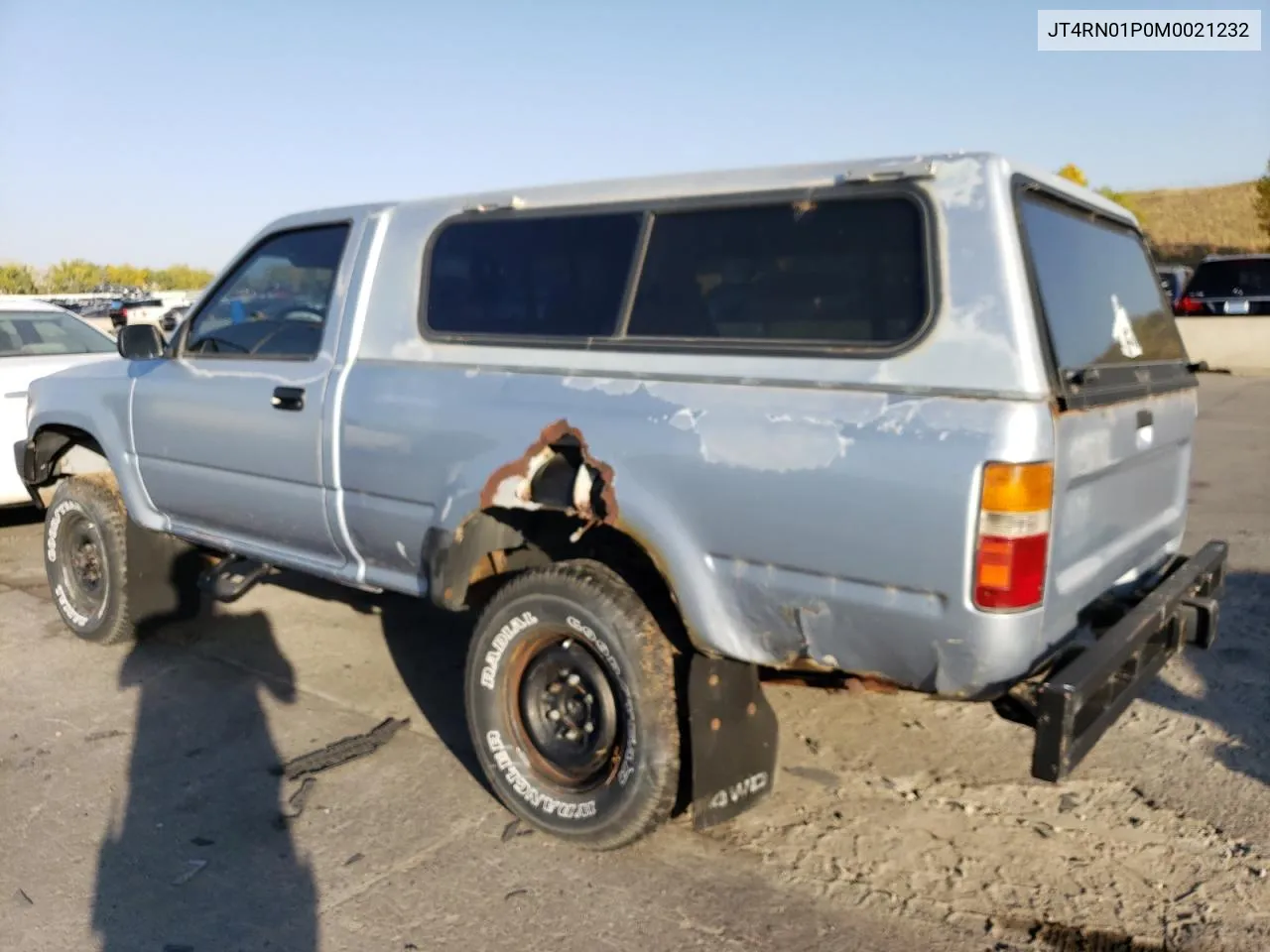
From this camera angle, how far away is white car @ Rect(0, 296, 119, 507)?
23.4 feet

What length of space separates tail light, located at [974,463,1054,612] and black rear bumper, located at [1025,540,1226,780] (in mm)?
267

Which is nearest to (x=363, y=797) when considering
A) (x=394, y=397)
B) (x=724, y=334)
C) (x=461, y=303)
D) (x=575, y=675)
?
(x=575, y=675)

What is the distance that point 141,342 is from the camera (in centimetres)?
485

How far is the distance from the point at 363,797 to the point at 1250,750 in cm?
323

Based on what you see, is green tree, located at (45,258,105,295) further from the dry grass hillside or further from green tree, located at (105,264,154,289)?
the dry grass hillside

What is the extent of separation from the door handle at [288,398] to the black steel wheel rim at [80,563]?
1.88 m

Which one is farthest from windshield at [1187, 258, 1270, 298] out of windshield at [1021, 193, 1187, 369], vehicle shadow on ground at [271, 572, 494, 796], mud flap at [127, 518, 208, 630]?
mud flap at [127, 518, 208, 630]

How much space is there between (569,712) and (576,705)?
4 cm

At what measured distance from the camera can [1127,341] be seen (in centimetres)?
352

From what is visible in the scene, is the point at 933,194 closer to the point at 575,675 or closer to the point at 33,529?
the point at 575,675

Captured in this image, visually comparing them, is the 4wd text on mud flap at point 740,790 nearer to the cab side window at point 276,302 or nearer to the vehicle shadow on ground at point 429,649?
the vehicle shadow on ground at point 429,649

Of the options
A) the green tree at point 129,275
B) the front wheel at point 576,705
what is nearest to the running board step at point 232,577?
the front wheel at point 576,705

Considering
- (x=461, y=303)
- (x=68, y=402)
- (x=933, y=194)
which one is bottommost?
(x=68, y=402)

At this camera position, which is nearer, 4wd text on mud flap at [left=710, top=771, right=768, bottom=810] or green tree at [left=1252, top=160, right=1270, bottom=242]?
4wd text on mud flap at [left=710, top=771, right=768, bottom=810]
